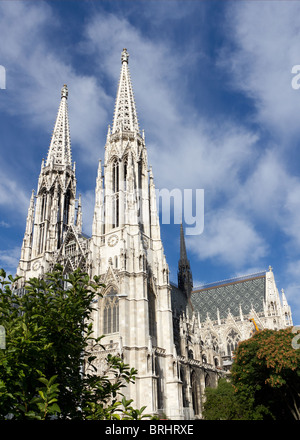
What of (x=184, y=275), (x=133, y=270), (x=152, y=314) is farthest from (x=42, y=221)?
(x=184, y=275)

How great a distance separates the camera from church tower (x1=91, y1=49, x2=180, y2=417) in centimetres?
3628

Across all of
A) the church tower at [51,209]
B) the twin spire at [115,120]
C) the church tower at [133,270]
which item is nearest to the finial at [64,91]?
the twin spire at [115,120]

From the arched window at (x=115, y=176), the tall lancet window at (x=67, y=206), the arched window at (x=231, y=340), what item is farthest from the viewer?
the arched window at (x=231, y=340)

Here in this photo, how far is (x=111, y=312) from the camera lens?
129ft

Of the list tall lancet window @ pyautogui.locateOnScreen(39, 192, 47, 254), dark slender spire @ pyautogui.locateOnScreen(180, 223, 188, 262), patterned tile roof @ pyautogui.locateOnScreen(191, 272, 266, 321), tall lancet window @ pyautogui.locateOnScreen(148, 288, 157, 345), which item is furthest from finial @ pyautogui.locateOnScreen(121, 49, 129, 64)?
patterned tile roof @ pyautogui.locateOnScreen(191, 272, 266, 321)

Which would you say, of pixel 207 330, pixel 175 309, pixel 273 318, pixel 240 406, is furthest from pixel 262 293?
pixel 240 406

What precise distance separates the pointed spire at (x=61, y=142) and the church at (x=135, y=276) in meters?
0.17

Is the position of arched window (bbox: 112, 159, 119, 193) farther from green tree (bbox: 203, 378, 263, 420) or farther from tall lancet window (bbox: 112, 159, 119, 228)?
green tree (bbox: 203, 378, 263, 420)

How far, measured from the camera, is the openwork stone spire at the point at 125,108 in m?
52.3

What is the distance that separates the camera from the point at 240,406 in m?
33.9

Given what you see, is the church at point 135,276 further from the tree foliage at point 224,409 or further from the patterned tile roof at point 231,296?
the tree foliage at point 224,409
